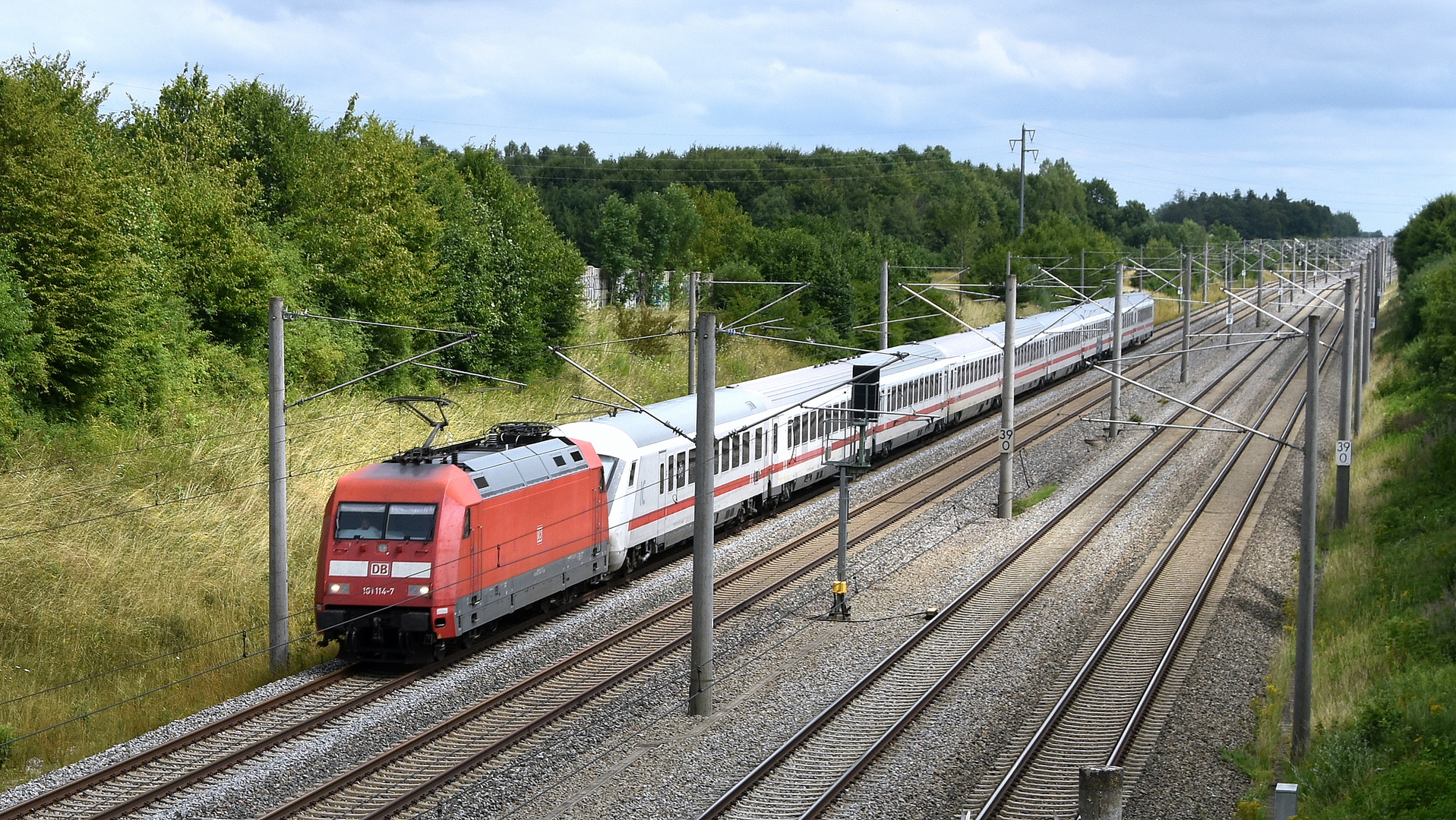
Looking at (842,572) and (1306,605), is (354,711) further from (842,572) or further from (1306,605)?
(1306,605)

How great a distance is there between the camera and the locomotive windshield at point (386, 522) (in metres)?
18.6

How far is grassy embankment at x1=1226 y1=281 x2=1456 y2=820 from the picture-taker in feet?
46.4

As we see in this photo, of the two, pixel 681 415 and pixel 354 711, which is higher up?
pixel 681 415

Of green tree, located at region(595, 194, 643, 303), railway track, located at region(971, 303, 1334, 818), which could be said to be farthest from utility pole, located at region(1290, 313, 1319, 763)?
green tree, located at region(595, 194, 643, 303)

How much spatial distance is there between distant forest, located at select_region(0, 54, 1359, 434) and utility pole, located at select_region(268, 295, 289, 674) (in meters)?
8.04

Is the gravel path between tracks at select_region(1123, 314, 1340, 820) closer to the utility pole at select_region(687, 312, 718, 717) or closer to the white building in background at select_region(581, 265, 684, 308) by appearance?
the utility pole at select_region(687, 312, 718, 717)

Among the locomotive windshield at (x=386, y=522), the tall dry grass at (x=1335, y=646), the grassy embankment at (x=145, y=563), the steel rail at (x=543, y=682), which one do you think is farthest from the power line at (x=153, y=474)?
the tall dry grass at (x=1335, y=646)

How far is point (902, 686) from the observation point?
63.6 ft

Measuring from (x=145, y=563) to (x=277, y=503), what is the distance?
16.1 feet

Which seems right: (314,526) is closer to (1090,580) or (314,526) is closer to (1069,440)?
(1090,580)

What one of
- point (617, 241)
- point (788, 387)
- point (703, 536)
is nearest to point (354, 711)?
point (703, 536)

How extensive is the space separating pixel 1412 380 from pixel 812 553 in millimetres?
30600

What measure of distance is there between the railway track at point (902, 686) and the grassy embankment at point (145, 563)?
8038mm

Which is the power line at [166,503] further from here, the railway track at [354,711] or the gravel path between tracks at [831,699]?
the gravel path between tracks at [831,699]
